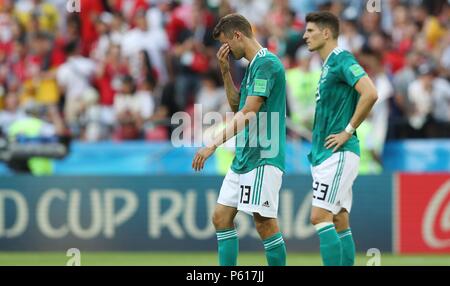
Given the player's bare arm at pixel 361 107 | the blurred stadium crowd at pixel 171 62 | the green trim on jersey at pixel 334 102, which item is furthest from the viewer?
the blurred stadium crowd at pixel 171 62

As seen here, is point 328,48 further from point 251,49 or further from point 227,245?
point 227,245

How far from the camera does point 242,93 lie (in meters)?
9.64

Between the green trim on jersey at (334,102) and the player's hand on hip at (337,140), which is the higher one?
the green trim on jersey at (334,102)

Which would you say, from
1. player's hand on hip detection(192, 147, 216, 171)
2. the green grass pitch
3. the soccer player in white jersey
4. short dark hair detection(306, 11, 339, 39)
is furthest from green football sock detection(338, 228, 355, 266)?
the green grass pitch

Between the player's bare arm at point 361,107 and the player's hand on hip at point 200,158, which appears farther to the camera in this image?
the player's bare arm at point 361,107

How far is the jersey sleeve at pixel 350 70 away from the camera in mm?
9500

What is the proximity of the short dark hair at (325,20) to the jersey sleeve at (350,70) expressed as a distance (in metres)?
0.29

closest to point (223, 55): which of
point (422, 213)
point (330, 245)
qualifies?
point (330, 245)

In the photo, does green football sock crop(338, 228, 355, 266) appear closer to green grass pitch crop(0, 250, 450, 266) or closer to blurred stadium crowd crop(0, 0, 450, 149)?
green grass pitch crop(0, 250, 450, 266)

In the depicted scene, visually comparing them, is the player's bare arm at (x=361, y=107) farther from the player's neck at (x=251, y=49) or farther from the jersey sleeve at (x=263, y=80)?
the player's neck at (x=251, y=49)

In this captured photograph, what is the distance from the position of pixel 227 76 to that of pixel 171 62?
8239 millimetres

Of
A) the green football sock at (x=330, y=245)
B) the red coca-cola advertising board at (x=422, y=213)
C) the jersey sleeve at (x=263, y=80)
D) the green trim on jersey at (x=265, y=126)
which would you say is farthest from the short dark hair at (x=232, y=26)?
the red coca-cola advertising board at (x=422, y=213)

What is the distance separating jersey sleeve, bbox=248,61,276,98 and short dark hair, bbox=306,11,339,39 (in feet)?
2.23
